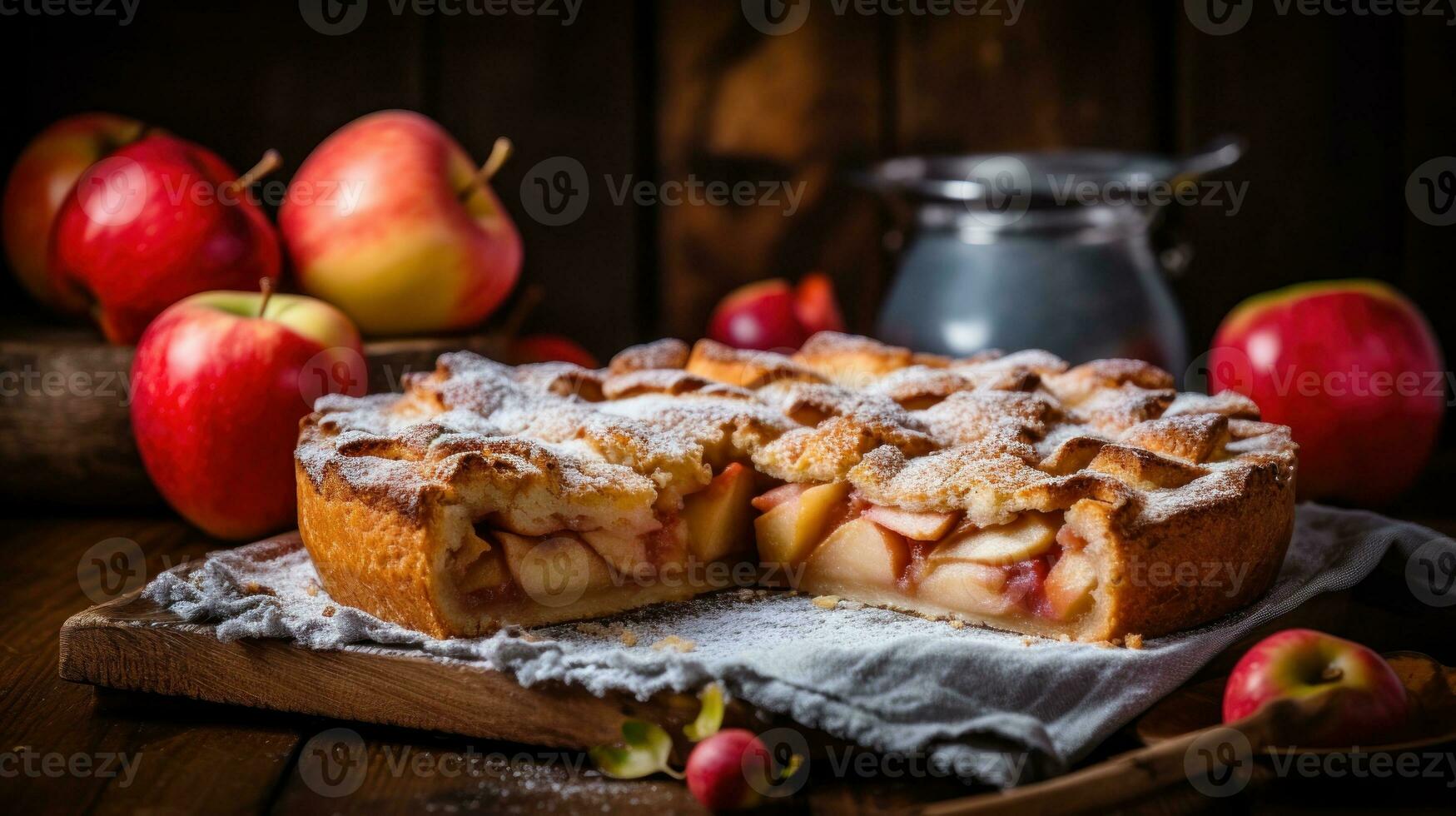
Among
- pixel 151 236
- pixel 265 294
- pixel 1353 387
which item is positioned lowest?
pixel 1353 387

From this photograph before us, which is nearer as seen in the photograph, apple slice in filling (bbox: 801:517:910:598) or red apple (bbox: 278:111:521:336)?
apple slice in filling (bbox: 801:517:910:598)

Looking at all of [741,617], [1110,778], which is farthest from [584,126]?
[1110,778]

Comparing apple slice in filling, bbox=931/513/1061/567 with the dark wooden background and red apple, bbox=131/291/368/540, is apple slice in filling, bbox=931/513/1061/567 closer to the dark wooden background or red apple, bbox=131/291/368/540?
red apple, bbox=131/291/368/540

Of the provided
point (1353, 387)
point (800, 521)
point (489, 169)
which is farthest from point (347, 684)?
point (1353, 387)

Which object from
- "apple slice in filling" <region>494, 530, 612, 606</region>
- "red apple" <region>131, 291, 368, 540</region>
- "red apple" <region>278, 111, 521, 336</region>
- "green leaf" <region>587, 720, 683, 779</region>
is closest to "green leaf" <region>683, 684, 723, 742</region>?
"green leaf" <region>587, 720, 683, 779</region>

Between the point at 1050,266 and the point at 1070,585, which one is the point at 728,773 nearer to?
the point at 1070,585

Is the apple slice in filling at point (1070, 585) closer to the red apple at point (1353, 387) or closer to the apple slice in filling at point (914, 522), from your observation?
the apple slice in filling at point (914, 522)

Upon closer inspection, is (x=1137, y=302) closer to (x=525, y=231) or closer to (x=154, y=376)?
(x=525, y=231)
